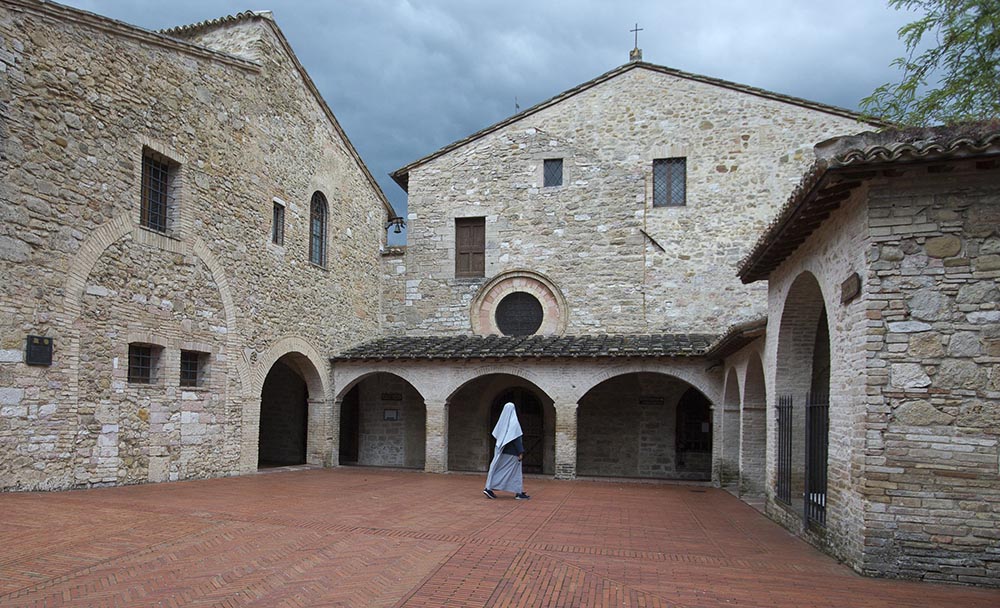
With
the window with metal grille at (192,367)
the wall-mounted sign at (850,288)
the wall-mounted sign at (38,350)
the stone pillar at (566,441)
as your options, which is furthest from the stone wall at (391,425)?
the wall-mounted sign at (850,288)

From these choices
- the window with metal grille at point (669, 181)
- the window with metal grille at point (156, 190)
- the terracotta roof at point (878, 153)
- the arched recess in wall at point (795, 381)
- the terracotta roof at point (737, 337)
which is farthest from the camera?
the window with metal grille at point (669, 181)

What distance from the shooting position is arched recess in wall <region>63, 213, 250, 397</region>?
31.9 ft

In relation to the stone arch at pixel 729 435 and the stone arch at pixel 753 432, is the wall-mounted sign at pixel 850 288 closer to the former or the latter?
the stone arch at pixel 753 432

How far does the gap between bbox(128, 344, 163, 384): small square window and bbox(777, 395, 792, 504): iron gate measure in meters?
9.65

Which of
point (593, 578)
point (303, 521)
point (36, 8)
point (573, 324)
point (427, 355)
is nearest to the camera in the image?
point (593, 578)

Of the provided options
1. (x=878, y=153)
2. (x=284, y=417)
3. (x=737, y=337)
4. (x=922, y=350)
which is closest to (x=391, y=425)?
(x=284, y=417)

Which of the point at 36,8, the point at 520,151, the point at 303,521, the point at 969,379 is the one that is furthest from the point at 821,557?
the point at 520,151

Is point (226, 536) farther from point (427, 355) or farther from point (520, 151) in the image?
point (520, 151)

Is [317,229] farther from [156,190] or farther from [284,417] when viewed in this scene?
[284,417]

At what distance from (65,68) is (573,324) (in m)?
11.4

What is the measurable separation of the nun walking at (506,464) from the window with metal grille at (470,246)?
7.39 metres

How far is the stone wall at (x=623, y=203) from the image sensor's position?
53.4 feet

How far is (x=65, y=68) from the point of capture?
9680 mm

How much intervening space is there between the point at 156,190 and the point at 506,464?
24.3ft
